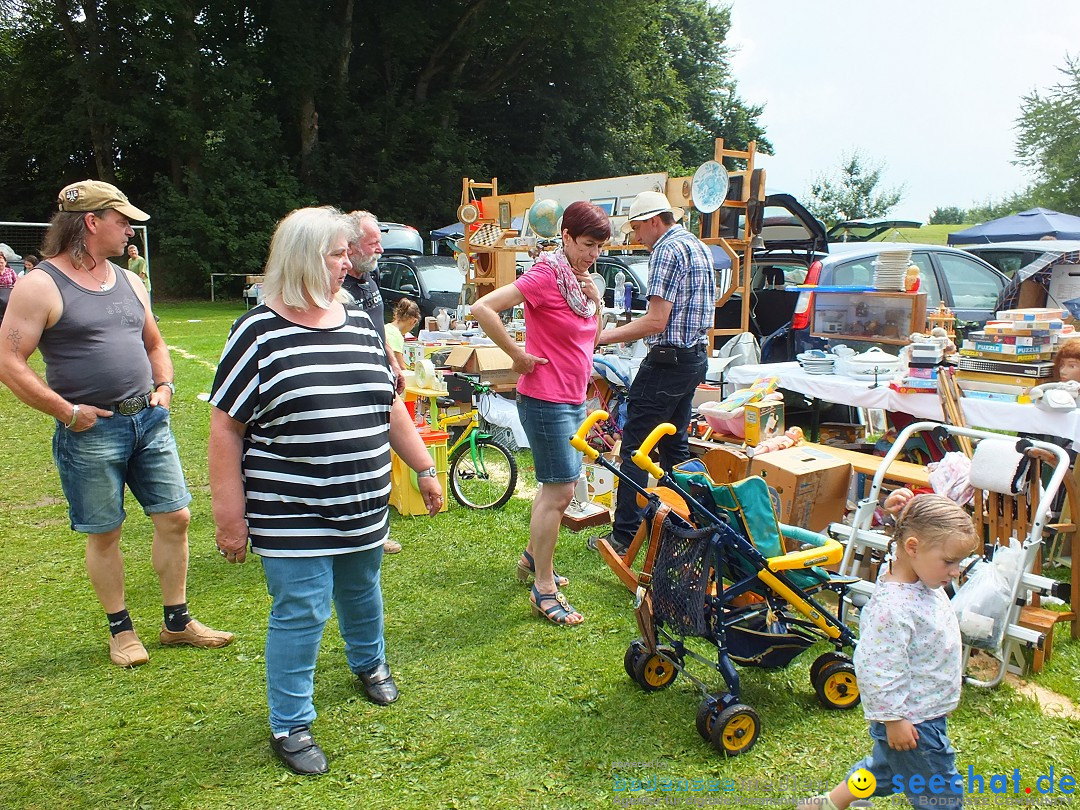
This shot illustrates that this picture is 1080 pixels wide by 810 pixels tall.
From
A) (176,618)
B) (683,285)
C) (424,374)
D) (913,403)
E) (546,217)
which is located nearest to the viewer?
(176,618)

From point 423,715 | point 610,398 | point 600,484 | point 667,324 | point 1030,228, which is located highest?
point 1030,228

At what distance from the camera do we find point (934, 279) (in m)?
7.24

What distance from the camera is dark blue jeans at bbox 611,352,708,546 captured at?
13.0 feet

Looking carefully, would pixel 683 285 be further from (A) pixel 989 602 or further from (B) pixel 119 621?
(B) pixel 119 621

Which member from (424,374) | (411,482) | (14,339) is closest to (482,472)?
(411,482)

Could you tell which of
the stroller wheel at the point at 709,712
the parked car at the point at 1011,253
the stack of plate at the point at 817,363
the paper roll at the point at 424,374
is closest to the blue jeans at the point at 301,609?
the stroller wheel at the point at 709,712

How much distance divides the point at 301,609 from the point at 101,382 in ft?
4.08

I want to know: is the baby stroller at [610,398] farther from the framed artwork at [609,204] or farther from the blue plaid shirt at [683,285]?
the framed artwork at [609,204]

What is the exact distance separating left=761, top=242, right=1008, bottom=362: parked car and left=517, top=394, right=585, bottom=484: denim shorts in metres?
3.75

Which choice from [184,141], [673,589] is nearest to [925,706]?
[673,589]

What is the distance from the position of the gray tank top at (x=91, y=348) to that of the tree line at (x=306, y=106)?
21.6 meters

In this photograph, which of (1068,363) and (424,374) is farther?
(424,374)

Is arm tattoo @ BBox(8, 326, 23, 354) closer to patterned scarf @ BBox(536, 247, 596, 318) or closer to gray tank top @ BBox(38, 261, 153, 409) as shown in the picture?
gray tank top @ BBox(38, 261, 153, 409)

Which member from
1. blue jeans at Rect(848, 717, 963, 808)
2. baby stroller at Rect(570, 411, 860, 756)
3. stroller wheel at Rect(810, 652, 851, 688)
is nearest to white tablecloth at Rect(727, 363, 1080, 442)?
baby stroller at Rect(570, 411, 860, 756)
